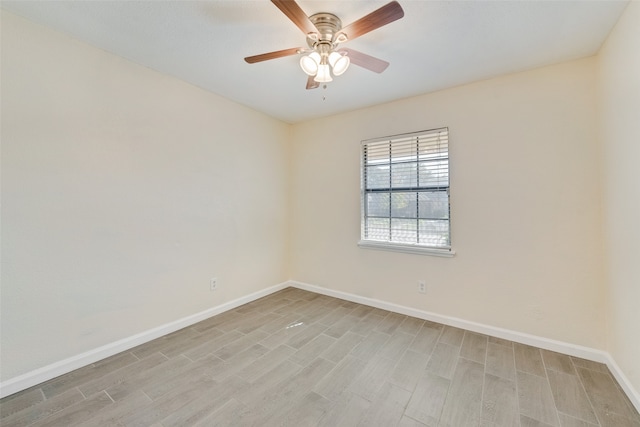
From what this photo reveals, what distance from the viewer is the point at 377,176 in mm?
3199

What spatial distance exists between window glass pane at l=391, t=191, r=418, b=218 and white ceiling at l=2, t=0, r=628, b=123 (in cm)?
116

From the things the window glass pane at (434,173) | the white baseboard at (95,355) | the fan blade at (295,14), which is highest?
the fan blade at (295,14)

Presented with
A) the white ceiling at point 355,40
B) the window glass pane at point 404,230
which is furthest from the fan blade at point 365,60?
the window glass pane at point 404,230

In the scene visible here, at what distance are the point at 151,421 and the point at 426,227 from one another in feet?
9.02

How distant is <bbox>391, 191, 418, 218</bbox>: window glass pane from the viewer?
2918mm

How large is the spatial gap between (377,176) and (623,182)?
6.55ft

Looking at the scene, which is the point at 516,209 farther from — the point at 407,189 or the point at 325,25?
the point at 325,25

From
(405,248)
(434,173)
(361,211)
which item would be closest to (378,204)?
(361,211)

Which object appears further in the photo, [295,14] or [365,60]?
[365,60]

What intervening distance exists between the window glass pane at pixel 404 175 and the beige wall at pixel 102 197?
191 cm

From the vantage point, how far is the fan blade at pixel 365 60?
5.46ft

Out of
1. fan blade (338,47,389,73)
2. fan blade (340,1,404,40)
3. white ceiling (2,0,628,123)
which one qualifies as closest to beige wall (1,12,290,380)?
white ceiling (2,0,628,123)

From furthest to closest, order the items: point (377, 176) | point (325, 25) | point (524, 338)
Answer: point (377, 176) < point (524, 338) < point (325, 25)

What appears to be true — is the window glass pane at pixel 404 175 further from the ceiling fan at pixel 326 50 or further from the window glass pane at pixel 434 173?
the ceiling fan at pixel 326 50
